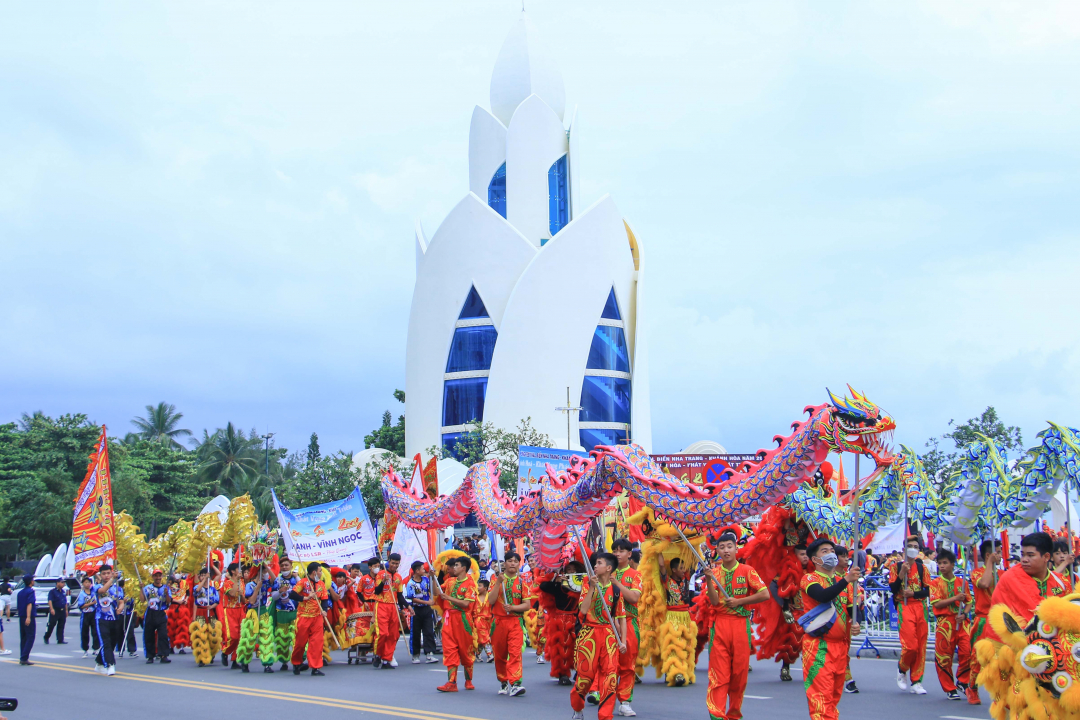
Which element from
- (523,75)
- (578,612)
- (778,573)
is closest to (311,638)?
(578,612)

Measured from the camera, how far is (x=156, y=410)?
59.4m

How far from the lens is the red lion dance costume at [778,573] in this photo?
38.7 feet

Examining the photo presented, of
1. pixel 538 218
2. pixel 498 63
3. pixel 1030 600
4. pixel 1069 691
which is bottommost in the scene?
pixel 1069 691

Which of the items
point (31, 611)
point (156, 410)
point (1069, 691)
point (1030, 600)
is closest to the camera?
point (1069, 691)

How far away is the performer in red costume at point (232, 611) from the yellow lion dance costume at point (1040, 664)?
35.0 feet

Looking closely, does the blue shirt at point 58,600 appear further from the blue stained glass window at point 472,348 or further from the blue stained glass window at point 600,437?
the blue stained glass window at point 600,437

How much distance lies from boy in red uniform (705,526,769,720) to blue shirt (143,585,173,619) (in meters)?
9.94

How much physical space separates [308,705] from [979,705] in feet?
21.4

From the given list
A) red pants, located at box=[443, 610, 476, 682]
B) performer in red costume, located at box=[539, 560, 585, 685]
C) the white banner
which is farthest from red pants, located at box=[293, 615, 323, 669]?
performer in red costume, located at box=[539, 560, 585, 685]

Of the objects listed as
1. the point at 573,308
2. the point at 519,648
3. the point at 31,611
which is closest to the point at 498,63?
the point at 573,308

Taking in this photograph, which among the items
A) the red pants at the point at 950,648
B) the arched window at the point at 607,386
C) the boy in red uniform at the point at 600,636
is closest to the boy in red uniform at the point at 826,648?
the boy in red uniform at the point at 600,636

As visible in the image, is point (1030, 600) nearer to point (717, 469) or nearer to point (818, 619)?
point (818, 619)

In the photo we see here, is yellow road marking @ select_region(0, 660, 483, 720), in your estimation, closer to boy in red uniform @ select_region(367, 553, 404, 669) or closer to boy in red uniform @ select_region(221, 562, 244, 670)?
boy in red uniform @ select_region(221, 562, 244, 670)

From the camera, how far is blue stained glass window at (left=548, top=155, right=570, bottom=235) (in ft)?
153
